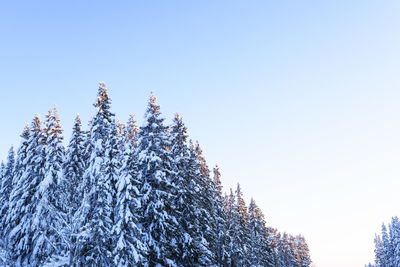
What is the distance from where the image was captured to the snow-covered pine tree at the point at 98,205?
23.9 meters

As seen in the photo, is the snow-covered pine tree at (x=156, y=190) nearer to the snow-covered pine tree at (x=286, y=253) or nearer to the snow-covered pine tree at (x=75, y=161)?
the snow-covered pine tree at (x=75, y=161)

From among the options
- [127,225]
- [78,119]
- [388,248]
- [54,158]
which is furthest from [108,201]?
[388,248]

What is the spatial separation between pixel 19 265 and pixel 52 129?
1283 centimetres

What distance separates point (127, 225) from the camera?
79.9 ft

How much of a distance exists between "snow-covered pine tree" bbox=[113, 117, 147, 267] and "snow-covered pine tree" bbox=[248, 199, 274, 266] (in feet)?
124

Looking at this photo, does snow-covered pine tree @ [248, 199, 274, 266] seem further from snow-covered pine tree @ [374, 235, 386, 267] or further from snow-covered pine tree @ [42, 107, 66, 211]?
snow-covered pine tree @ [374, 235, 386, 267]

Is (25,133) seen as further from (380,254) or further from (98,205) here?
(380,254)

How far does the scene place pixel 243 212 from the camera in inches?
2226

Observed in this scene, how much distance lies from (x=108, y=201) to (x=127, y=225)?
2.52m

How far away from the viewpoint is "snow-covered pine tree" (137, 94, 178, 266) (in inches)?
1009

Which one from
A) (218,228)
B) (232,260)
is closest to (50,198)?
(218,228)

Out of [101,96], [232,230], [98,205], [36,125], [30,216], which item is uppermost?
[36,125]

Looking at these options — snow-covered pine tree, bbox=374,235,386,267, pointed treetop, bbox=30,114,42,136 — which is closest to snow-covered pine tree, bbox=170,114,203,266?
pointed treetop, bbox=30,114,42,136

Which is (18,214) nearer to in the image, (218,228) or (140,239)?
(140,239)
